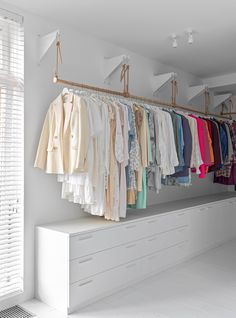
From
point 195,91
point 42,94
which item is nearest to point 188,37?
point 195,91

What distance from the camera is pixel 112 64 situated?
3.33m

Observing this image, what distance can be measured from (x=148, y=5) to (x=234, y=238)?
3.47 meters

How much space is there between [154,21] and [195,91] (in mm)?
1860

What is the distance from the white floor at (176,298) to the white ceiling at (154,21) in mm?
2406

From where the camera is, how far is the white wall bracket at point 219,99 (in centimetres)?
496

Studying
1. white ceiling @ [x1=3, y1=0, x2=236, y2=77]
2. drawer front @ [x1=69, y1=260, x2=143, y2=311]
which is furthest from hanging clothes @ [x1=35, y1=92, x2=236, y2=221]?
white ceiling @ [x1=3, y1=0, x2=236, y2=77]

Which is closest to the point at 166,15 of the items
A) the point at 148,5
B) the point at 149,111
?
the point at 148,5

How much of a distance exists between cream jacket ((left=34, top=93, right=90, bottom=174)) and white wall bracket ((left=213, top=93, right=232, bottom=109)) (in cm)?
306

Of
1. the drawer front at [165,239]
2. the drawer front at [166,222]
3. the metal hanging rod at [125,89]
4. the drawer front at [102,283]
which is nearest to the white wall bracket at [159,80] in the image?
the metal hanging rod at [125,89]

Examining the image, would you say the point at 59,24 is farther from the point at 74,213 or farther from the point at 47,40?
the point at 74,213

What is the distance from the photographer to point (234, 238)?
465cm

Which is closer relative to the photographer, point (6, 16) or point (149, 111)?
point (6, 16)

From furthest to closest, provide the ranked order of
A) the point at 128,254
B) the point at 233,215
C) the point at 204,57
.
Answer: the point at 233,215
the point at 204,57
the point at 128,254

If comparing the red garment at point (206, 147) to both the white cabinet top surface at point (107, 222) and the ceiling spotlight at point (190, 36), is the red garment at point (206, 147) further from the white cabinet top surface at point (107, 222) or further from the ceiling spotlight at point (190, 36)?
the ceiling spotlight at point (190, 36)
